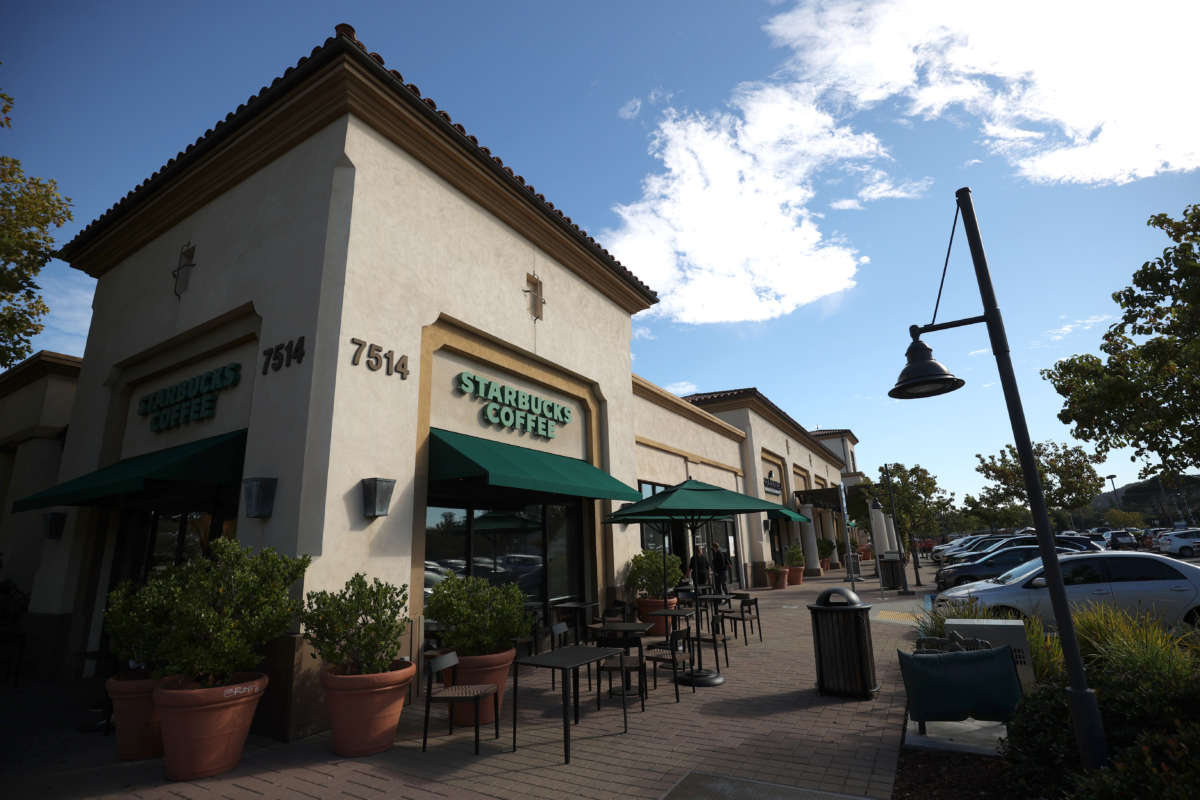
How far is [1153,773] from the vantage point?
3.18 m

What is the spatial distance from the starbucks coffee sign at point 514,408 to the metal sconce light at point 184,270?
5.28 meters

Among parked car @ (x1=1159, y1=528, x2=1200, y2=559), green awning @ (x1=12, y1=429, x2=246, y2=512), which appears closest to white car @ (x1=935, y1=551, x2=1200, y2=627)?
green awning @ (x1=12, y1=429, x2=246, y2=512)

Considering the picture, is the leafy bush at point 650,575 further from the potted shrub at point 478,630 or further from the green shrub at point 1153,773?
the green shrub at point 1153,773

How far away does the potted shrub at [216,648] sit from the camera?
5.29 meters

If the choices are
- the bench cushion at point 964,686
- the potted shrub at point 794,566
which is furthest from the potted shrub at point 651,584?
the potted shrub at point 794,566

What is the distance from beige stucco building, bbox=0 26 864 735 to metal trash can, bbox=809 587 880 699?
4.24 metres

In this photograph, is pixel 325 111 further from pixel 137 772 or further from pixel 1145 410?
pixel 1145 410

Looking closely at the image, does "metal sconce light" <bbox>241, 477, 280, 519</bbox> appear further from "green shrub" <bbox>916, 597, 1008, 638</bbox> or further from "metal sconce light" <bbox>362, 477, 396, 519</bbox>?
"green shrub" <bbox>916, 597, 1008, 638</bbox>

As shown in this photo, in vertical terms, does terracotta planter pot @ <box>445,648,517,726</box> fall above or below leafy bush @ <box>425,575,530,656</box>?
below

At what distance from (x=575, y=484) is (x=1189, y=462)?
15571 mm

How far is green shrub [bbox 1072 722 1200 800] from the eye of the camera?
3043 mm

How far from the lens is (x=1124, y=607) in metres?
9.48

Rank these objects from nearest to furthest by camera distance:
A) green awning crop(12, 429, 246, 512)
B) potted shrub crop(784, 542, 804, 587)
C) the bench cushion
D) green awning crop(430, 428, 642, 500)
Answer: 1. the bench cushion
2. green awning crop(12, 429, 246, 512)
3. green awning crop(430, 428, 642, 500)
4. potted shrub crop(784, 542, 804, 587)

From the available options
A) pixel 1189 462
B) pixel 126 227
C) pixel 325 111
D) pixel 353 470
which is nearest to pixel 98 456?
pixel 126 227
